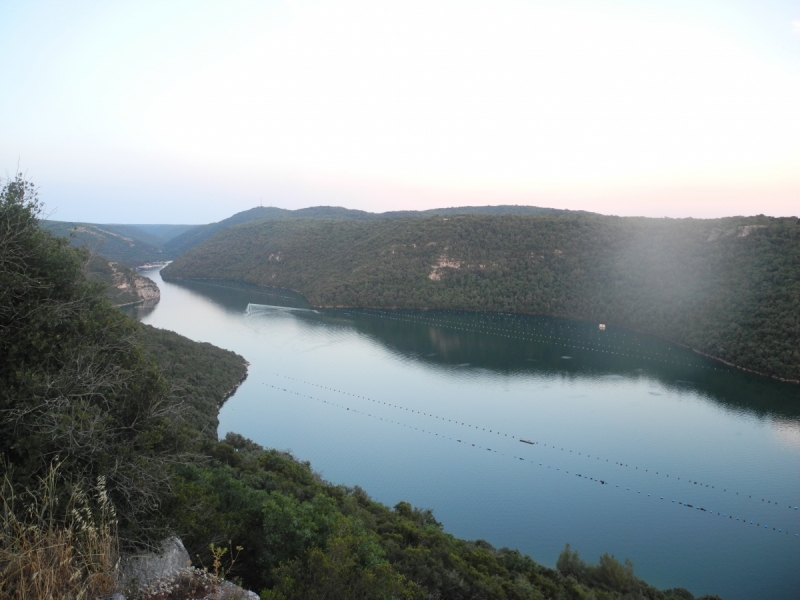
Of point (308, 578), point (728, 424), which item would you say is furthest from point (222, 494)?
point (728, 424)

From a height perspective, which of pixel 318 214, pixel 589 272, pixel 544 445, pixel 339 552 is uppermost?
pixel 318 214

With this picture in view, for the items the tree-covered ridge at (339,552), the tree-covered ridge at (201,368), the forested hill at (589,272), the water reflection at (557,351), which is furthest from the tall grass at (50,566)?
the forested hill at (589,272)

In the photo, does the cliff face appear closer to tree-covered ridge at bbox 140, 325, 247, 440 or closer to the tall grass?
tree-covered ridge at bbox 140, 325, 247, 440

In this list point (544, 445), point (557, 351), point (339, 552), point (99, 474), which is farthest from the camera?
point (557, 351)

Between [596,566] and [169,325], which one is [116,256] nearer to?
[169,325]

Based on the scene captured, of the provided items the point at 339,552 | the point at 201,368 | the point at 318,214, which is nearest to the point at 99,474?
the point at 339,552

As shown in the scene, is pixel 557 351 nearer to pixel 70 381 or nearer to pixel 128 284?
pixel 70 381
